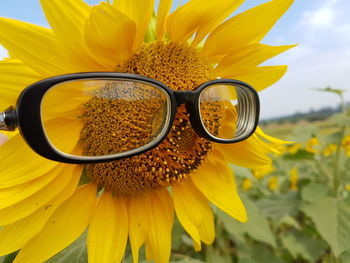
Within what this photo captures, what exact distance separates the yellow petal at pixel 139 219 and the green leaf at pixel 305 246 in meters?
1.50

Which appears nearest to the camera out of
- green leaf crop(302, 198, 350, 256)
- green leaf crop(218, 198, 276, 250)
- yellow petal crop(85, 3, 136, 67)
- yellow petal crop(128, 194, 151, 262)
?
yellow petal crop(85, 3, 136, 67)

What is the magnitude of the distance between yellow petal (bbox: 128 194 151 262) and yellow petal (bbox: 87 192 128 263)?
2 centimetres

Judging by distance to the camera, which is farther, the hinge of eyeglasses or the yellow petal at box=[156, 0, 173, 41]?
the yellow petal at box=[156, 0, 173, 41]

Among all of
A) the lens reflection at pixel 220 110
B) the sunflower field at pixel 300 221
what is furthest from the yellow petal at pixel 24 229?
the lens reflection at pixel 220 110

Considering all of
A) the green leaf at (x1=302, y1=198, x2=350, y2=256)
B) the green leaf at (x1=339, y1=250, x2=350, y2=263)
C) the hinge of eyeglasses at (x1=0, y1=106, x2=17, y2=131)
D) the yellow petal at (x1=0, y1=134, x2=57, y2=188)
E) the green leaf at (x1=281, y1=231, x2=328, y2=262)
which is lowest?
the green leaf at (x1=281, y1=231, x2=328, y2=262)

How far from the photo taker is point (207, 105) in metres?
0.96

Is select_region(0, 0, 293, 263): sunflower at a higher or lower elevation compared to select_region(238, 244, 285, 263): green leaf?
higher

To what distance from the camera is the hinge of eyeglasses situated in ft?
2.39

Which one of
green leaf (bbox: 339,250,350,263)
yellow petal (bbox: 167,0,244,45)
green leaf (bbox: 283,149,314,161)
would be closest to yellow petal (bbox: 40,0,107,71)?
yellow petal (bbox: 167,0,244,45)

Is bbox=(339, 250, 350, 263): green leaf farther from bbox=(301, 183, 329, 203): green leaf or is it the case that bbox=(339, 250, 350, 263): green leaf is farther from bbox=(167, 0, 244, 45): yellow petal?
bbox=(167, 0, 244, 45): yellow petal

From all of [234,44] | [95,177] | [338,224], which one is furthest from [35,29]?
[338,224]

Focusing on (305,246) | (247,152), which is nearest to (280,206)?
(305,246)

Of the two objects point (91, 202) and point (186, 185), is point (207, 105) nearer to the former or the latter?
point (186, 185)

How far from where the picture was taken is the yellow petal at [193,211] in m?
0.99
